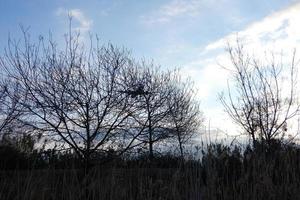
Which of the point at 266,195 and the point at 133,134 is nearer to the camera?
the point at 266,195

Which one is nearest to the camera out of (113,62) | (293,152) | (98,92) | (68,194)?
(68,194)

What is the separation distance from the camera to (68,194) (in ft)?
16.1

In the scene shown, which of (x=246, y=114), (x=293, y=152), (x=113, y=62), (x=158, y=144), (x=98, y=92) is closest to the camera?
(x=293, y=152)

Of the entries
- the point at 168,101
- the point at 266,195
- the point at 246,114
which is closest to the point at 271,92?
the point at 246,114

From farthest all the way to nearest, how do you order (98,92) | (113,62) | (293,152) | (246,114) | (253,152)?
(246,114)
(113,62)
(98,92)
(293,152)
(253,152)

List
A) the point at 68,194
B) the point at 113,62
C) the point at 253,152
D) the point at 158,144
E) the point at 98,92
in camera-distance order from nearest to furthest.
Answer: the point at 68,194
the point at 253,152
the point at 98,92
the point at 113,62
the point at 158,144

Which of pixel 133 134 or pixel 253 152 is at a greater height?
pixel 133 134

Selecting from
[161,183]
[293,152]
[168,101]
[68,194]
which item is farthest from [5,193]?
[168,101]

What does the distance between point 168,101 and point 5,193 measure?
10350 millimetres

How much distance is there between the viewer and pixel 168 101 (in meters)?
15.0

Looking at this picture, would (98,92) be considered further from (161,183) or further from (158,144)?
(161,183)

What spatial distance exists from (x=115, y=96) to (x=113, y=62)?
48.4 inches

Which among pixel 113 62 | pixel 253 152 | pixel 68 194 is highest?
pixel 113 62

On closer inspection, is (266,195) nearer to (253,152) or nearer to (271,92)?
(253,152)
